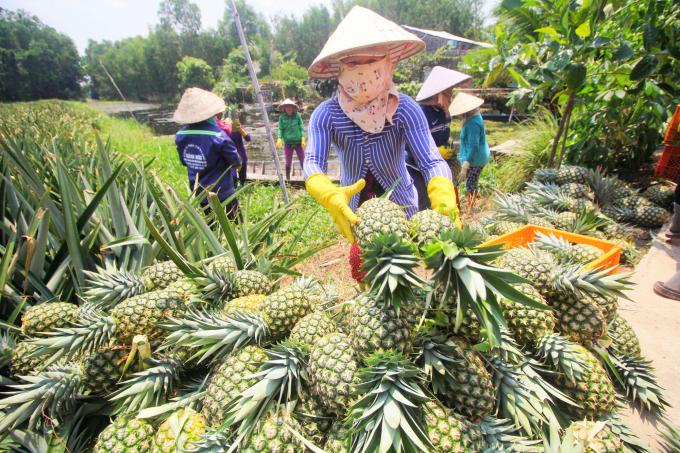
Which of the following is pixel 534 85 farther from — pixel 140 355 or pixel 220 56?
pixel 220 56

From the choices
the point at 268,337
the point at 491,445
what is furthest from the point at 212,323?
the point at 491,445

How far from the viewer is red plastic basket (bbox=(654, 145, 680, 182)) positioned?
13.7 feet

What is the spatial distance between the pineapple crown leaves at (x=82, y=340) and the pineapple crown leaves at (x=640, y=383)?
221cm

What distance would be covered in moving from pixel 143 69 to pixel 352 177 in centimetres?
8652

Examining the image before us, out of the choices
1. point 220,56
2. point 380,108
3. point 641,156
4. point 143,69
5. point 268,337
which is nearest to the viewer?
point 268,337

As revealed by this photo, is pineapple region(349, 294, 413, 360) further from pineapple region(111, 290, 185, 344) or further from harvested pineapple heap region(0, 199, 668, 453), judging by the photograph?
pineapple region(111, 290, 185, 344)

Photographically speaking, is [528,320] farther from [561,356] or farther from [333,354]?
[333,354]

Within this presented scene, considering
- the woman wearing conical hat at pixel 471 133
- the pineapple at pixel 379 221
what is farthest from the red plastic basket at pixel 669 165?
the pineapple at pixel 379 221

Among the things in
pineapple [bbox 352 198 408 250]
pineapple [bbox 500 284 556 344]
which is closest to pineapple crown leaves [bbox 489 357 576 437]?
pineapple [bbox 500 284 556 344]

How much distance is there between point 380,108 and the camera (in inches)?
77.9

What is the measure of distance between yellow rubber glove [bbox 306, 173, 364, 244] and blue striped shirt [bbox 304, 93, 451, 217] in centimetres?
24

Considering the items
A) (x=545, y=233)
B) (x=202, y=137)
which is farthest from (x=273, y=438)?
(x=202, y=137)

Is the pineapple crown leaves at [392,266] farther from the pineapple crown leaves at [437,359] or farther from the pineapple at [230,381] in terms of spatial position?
the pineapple at [230,381]

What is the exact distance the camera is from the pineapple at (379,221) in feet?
3.70
